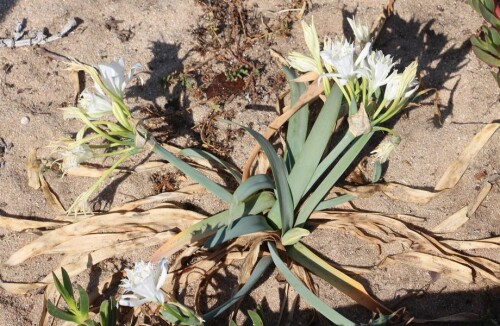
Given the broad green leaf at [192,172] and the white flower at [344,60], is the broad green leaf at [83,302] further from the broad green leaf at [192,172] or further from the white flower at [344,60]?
the white flower at [344,60]

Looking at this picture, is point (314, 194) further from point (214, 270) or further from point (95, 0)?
point (95, 0)

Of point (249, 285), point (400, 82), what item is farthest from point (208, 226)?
point (400, 82)

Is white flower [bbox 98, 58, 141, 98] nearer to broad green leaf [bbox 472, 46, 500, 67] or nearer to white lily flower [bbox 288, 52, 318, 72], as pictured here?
white lily flower [bbox 288, 52, 318, 72]

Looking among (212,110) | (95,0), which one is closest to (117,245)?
(212,110)

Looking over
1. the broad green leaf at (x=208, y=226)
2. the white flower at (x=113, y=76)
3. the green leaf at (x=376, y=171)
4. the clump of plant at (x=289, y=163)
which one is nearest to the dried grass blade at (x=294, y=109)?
the clump of plant at (x=289, y=163)

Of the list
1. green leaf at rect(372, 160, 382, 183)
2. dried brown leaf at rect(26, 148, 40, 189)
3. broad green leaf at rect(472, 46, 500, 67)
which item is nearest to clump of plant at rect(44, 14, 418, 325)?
green leaf at rect(372, 160, 382, 183)

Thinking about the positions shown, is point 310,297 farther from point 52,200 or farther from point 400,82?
point 52,200
